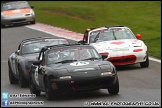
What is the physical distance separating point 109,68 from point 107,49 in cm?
647

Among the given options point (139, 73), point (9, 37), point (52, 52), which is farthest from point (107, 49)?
point (9, 37)

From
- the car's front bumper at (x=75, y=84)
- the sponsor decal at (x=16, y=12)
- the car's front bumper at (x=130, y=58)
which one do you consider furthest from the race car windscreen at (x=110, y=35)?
the sponsor decal at (x=16, y=12)

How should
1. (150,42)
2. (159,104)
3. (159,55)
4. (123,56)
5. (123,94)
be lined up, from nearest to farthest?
(159,104) < (123,94) < (123,56) < (159,55) < (150,42)

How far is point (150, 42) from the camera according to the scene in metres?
26.4

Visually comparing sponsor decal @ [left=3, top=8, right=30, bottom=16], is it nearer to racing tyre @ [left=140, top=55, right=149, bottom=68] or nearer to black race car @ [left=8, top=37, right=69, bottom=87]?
racing tyre @ [left=140, top=55, right=149, bottom=68]

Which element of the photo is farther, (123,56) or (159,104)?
(123,56)

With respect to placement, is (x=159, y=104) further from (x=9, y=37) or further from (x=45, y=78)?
(x=9, y=37)

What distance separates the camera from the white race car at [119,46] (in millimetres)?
19078

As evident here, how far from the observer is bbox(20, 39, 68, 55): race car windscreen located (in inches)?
689

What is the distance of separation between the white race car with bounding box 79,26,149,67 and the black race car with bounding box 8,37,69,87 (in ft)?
6.91

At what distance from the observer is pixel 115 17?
40625mm

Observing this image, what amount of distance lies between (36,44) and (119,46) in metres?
2.87

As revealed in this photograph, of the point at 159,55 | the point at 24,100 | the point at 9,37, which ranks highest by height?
the point at 24,100

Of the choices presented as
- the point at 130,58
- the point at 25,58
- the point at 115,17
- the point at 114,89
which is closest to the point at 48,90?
the point at 114,89
